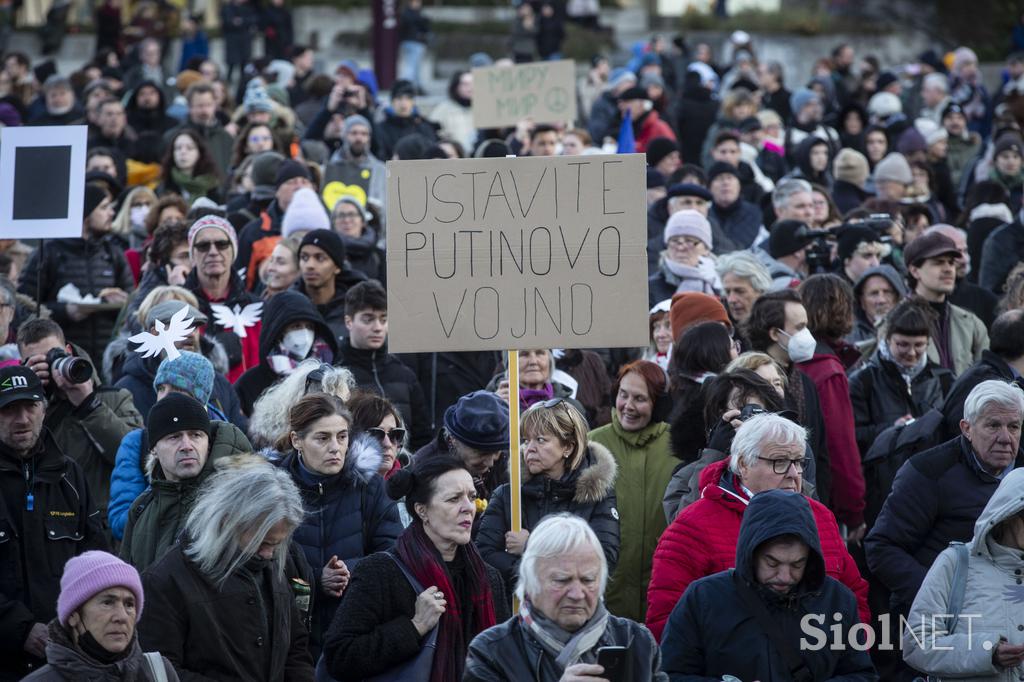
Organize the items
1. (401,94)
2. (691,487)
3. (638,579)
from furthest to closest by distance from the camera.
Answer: (401,94), (638,579), (691,487)

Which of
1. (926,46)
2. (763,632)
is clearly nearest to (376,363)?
(763,632)

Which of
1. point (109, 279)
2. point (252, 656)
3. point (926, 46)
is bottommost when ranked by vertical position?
point (252, 656)

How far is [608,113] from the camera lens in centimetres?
1842

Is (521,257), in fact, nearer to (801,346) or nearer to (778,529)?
(778,529)

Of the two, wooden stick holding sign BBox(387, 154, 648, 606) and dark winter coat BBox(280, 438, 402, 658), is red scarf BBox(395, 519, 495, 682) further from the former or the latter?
dark winter coat BBox(280, 438, 402, 658)

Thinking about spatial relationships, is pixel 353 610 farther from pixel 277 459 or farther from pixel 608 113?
pixel 608 113

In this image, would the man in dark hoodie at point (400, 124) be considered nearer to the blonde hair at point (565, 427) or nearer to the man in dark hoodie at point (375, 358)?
the man in dark hoodie at point (375, 358)

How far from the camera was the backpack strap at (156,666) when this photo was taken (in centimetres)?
543

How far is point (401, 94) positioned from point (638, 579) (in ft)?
35.9

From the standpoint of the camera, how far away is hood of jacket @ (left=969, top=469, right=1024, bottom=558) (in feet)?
19.2

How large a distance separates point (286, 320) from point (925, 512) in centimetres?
340

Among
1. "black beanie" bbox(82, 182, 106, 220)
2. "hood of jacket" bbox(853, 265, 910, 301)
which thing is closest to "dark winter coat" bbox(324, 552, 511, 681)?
"hood of jacket" bbox(853, 265, 910, 301)

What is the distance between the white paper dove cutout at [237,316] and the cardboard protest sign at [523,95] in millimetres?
5555

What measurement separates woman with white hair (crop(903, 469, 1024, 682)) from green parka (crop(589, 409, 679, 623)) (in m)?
1.64
